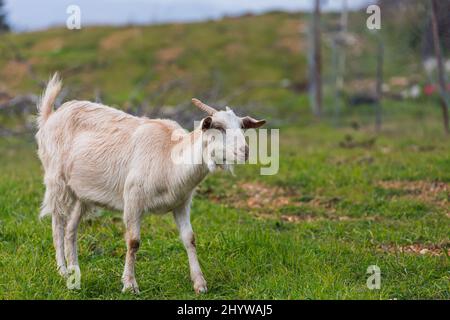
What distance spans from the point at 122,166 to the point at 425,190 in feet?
15.9

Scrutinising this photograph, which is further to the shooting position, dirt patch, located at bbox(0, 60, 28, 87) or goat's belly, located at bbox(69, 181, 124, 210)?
dirt patch, located at bbox(0, 60, 28, 87)

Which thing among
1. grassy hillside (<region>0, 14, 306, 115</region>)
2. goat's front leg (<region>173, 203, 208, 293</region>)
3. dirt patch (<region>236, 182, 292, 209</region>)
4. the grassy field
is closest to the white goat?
goat's front leg (<region>173, 203, 208, 293</region>)

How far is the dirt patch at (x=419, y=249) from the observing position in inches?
272

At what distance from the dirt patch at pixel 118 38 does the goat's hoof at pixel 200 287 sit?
28427 mm

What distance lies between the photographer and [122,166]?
6.13m

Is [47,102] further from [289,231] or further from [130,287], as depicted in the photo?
[289,231]

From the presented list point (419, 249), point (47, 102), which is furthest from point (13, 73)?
point (419, 249)

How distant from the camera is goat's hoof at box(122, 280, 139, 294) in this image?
5.87 metres

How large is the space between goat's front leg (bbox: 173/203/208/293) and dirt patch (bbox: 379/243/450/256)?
2123mm

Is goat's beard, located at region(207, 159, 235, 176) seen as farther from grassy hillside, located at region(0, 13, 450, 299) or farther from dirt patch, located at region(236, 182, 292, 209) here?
dirt patch, located at region(236, 182, 292, 209)

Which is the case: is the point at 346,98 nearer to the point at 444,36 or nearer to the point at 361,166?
the point at 444,36

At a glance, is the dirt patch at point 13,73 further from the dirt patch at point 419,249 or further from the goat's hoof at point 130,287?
the goat's hoof at point 130,287

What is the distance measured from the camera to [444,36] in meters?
15.5

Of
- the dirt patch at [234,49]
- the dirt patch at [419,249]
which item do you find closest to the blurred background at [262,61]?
the dirt patch at [234,49]
